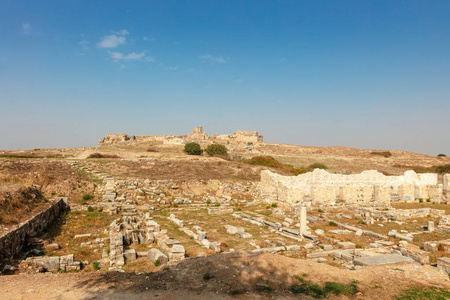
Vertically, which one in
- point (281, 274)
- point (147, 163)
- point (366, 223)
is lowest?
point (366, 223)

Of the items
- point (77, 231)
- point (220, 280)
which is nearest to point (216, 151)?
point (77, 231)

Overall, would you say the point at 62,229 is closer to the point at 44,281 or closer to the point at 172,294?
the point at 44,281

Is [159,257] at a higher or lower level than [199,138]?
lower

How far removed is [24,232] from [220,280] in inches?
385

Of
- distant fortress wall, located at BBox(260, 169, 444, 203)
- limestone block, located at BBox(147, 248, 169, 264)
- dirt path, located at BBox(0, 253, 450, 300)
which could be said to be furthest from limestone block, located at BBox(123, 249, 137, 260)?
distant fortress wall, located at BBox(260, 169, 444, 203)

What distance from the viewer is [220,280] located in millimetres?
7250

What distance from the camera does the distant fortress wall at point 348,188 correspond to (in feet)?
72.1

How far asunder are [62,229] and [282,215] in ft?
43.8

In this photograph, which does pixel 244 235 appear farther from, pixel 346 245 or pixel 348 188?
pixel 348 188

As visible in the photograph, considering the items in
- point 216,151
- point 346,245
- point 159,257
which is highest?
point 216,151

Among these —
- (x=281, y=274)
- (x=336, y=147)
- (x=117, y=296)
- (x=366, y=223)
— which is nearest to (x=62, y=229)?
(x=117, y=296)

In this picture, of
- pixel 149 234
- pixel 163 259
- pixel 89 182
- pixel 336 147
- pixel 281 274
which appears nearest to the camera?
pixel 281 274

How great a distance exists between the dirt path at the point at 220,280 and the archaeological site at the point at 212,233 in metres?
0.04

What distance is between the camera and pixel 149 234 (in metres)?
12.7
